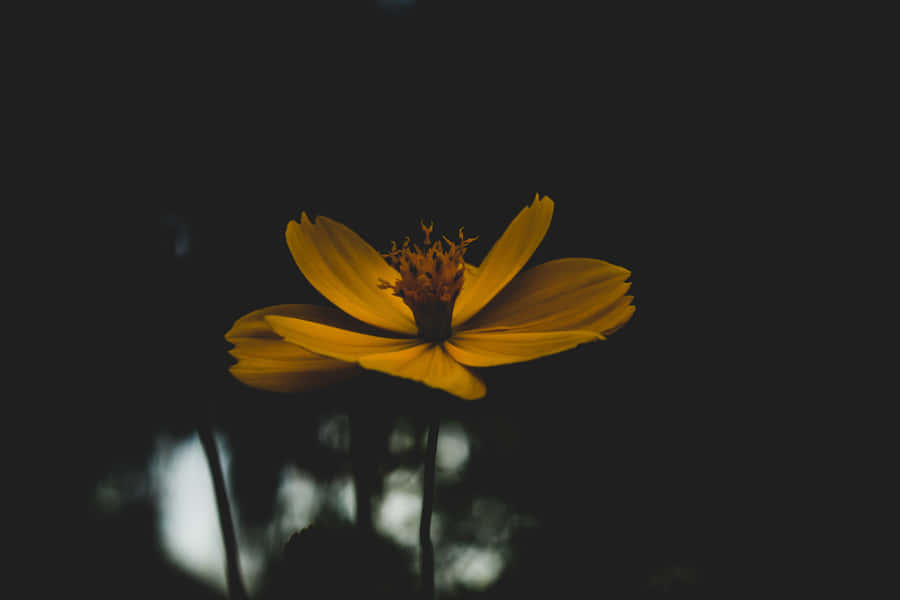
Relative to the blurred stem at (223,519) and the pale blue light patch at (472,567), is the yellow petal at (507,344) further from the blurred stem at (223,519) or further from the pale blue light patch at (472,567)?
the pale blue light patch at (472,567)

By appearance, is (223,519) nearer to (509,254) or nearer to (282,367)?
(282,367)

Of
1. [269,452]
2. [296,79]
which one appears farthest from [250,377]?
[296,79]

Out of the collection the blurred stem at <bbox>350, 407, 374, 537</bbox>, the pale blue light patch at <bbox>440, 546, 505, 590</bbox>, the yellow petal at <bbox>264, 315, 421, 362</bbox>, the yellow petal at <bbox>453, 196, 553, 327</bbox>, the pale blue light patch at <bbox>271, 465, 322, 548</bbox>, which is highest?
the yellow petal at <bbox>453, 196, 553, 327</bbox>

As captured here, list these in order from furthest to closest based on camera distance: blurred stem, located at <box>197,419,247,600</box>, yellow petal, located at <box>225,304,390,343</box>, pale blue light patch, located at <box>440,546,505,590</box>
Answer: pale blue light patch, located at <box>440,546,505,590</box>
yellow petal, located at <box>225,304,390,343</box>
blurred stem, located at <box>197,419,247,600</box>

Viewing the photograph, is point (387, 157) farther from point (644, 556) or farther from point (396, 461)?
point (644, 556)

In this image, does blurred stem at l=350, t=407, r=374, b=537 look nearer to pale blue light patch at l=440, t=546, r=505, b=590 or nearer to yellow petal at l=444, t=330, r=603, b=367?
yellow petal at l=444, t=330, r=603, b=367

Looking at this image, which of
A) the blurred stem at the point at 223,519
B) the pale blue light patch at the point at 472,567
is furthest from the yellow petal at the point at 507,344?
the pale blue light patch at the point at 472,567

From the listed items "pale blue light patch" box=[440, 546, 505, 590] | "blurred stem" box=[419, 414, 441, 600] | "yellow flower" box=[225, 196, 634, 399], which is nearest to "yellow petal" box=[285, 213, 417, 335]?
"yellow flower" box=[225, 196, 634, 399]
